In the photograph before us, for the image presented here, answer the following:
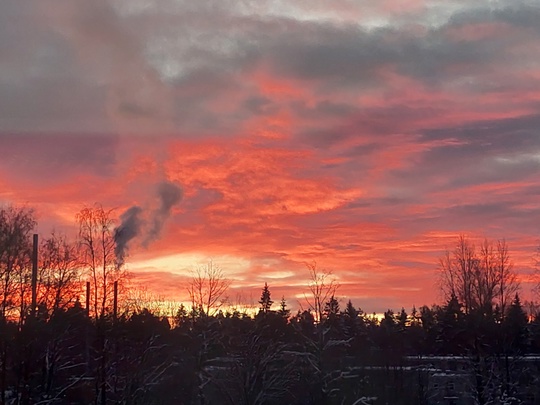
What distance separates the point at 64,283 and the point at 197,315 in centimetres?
1410

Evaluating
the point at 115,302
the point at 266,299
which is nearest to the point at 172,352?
the point at 115,302

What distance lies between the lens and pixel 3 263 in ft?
146

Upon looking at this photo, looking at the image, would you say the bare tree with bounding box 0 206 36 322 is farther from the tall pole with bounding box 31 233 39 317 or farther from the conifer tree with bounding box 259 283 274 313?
the conifer tree with bounding box 259 283 274 313

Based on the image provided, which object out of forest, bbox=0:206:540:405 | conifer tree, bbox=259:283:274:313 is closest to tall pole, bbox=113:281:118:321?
forest, bbox=0:206:540:405

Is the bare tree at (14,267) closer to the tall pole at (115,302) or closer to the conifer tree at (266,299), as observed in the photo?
the tall pole at (115,302)

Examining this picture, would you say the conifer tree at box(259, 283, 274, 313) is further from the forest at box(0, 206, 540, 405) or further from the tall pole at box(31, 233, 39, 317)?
the tall pole at box(31, 233, 39, 317)

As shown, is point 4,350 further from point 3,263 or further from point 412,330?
point 412,330

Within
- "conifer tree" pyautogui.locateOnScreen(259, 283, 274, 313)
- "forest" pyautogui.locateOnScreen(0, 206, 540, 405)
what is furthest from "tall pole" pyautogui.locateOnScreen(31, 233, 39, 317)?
"conifer tree" pyautogui.locateOnScreen(259, 283, 274, 313)

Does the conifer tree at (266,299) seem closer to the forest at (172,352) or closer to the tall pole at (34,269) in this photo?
the forest at (172,352)

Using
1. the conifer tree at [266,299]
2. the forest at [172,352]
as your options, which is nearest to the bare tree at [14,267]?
the forest at [172,352]

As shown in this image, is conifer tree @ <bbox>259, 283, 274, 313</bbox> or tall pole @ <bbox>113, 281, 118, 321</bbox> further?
conifer tree @ <bbox>259, 283, 274, 313</bbox>

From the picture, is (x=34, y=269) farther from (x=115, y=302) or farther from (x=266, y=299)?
(x=266, y=299)

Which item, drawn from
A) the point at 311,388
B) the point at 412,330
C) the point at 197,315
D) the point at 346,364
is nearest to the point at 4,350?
the point at 311,388

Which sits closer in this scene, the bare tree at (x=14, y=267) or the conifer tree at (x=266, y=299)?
the bare tree at (x=14, y=267)
